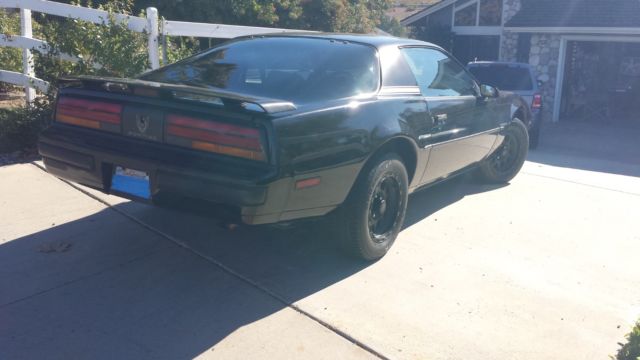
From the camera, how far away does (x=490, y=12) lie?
64.3 ft

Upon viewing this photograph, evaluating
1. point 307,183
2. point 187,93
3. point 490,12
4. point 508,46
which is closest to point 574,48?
point 508,46

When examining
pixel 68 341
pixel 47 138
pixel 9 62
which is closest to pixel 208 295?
pixel 68 341

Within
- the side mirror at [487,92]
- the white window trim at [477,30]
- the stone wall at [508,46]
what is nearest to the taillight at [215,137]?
the side mirror at [487,92]

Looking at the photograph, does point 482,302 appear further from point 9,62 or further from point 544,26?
point 544,26

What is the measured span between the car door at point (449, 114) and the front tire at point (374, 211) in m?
0.47

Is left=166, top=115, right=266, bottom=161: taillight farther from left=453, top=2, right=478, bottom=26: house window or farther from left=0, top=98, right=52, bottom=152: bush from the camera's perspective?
left=453, top=2, right=478, bottom=26: house window

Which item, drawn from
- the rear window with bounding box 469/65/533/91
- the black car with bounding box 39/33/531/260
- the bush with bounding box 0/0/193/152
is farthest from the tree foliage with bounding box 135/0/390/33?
the black car with bounding box 39/33/531/260

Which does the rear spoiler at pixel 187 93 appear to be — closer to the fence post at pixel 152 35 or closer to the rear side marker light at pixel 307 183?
the rear side marker light at pixel 307 183

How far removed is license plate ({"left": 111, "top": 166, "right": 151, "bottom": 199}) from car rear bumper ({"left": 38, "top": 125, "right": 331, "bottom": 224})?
0.03m

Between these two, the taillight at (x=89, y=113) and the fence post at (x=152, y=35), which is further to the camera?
the fence post at (x=152, y=35)

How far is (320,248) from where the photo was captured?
4676 millimetres

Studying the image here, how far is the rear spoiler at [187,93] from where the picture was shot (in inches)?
138

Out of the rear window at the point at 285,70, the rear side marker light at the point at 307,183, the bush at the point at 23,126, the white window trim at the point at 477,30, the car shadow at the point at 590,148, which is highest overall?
the white window trim at the point at 477,30

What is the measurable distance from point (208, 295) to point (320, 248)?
1142mm
